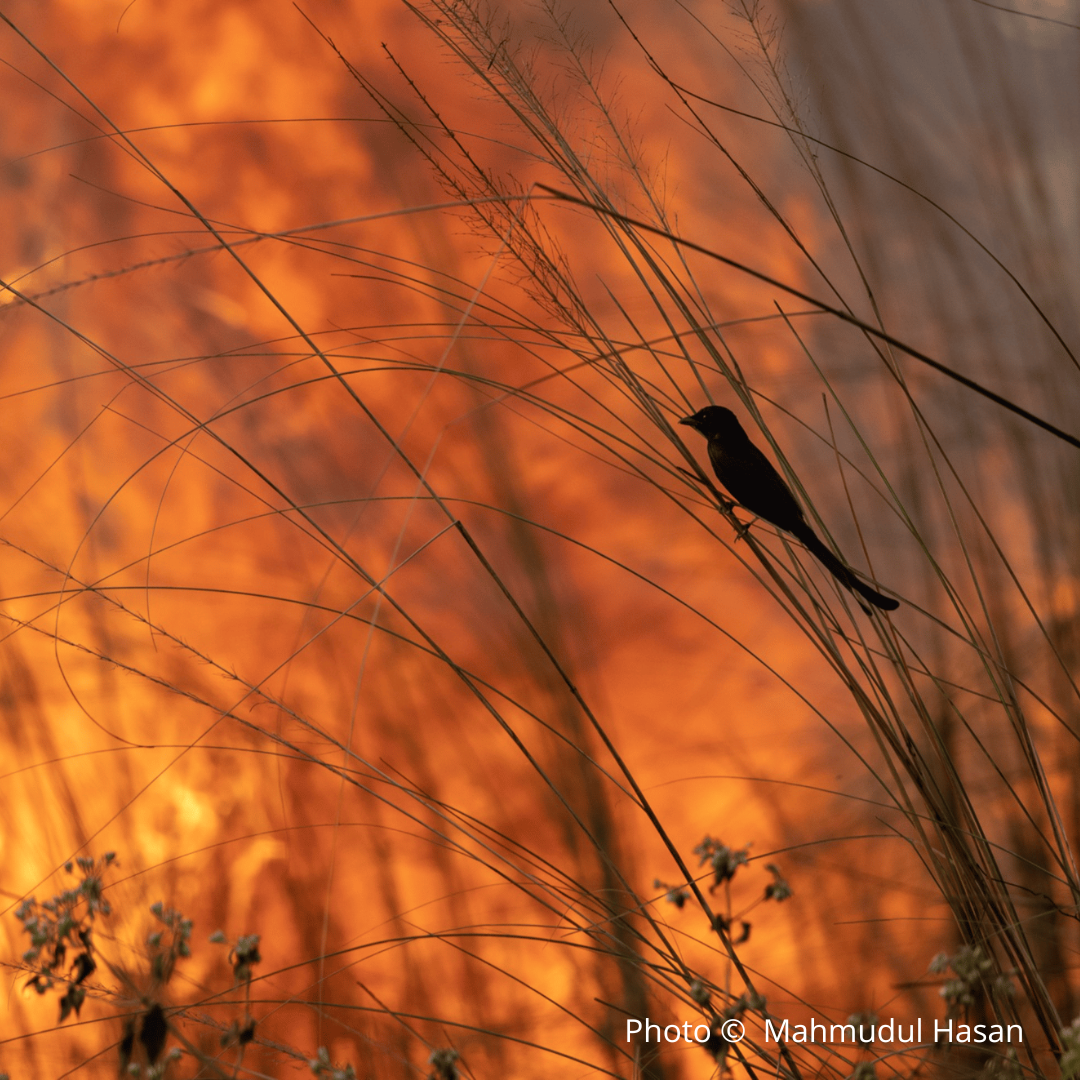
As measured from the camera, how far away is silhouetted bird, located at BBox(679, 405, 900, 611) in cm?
81

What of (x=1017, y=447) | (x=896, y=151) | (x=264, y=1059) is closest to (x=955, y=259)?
(x=896, y=151)

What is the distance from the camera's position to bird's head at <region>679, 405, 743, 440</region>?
1.01 metres

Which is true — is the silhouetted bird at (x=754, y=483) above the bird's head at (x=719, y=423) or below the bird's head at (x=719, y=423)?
below

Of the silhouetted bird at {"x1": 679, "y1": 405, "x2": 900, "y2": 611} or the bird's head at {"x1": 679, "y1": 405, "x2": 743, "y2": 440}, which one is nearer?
the silhouetted bird at {"x1": 679, "y1": 405, "x2": 900, "y2": 611}

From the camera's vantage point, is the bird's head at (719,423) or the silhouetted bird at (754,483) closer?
the silhouetted bird at (754,483)

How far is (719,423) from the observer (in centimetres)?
104

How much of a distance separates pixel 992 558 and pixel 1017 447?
0.63 feet

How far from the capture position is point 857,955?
4.37 feet

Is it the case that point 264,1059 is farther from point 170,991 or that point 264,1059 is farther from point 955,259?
point 955,259

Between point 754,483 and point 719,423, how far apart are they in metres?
0.09

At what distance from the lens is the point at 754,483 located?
3.24ft

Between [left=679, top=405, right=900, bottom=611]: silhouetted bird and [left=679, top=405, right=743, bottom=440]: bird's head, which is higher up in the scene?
[left=679, top=405, right=743, bottom=440]: bird's head

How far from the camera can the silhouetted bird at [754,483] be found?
0.81m

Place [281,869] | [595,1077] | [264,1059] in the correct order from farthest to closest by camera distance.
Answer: [281,869]
[264,1059]
[595,1077]
